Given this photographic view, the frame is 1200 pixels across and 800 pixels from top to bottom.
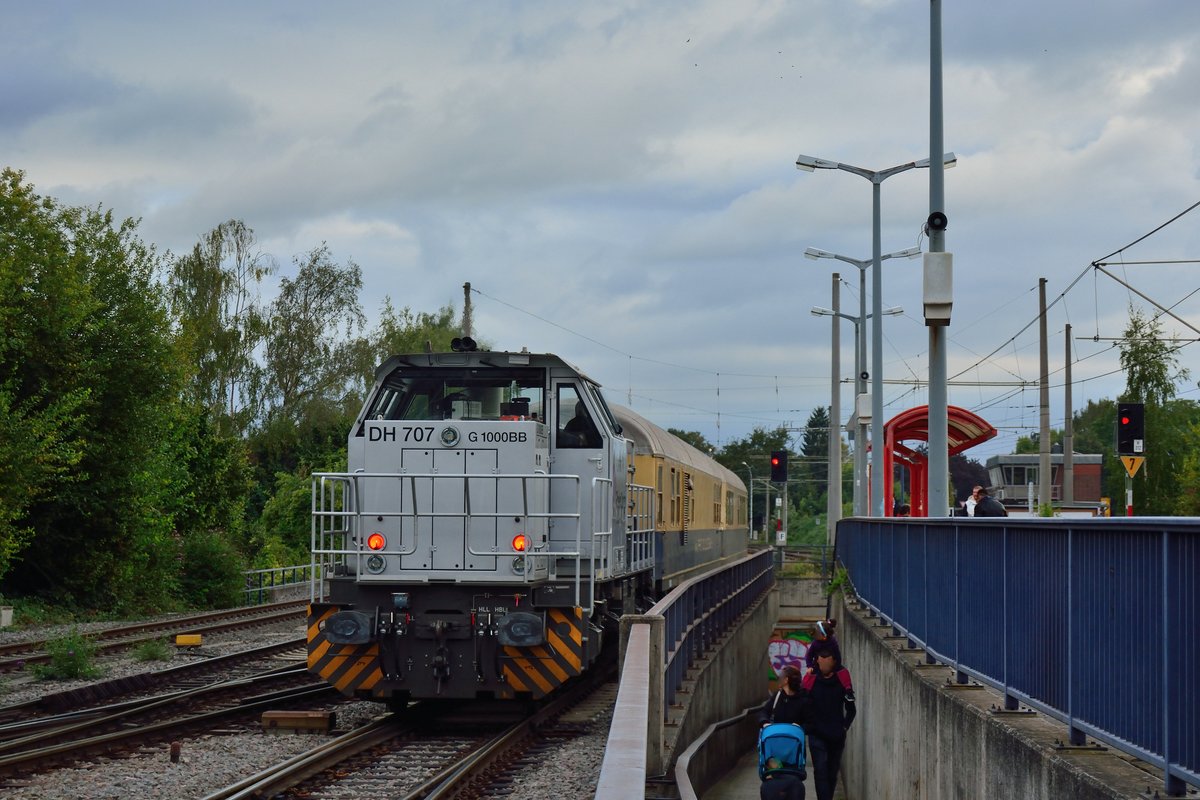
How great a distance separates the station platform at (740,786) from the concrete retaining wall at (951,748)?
2568 mm

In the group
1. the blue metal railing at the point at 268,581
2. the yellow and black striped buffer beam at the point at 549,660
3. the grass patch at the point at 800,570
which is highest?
the yellow and black striped buffer beam at the point at 549,660

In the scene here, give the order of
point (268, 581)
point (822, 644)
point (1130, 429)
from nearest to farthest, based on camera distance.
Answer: point (822, 644), point (1130, 429), point (268, 581)

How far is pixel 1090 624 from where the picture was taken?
5977 millimetres

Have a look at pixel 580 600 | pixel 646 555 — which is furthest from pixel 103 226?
pixel 580 600

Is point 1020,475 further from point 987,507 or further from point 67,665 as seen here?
Result: point 67,665

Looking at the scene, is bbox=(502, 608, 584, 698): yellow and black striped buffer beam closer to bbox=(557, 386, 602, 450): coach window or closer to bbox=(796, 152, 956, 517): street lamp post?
bbox=(557, 386, 602, 450): coach window

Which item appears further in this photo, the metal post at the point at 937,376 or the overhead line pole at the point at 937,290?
the metal post at the point at 937,376

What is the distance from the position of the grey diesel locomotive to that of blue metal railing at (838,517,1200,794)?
3857mm

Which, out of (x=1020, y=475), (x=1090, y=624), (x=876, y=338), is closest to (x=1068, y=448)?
(x=876, y=338)

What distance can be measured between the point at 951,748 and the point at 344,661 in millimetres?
5988

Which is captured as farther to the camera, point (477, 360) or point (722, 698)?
point (722, 698)

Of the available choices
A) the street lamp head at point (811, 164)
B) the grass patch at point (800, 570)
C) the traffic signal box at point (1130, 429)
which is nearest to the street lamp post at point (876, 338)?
the street lamp head at point (811, 164)

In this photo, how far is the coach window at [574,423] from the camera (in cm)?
1339

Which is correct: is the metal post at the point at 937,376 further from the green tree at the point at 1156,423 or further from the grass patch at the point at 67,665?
the green tree at the point at 1156,423
